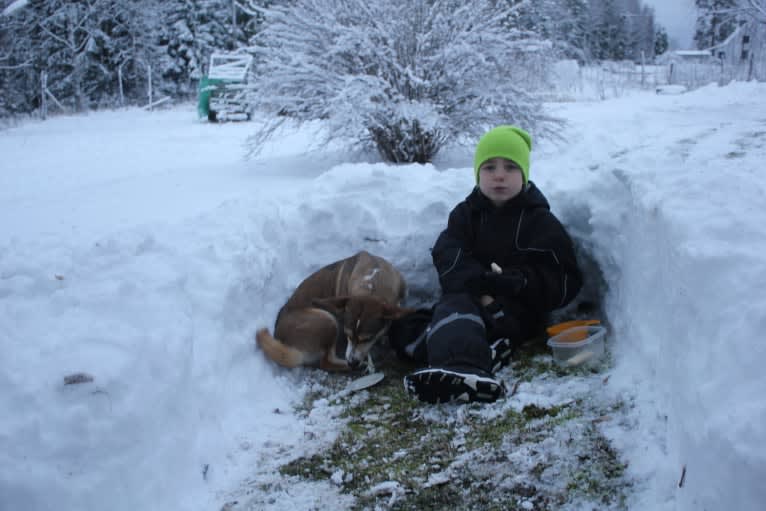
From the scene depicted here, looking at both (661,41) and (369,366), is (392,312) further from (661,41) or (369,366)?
(661,41)

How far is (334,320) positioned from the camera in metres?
4.16

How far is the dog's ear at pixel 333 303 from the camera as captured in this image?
13.5 feet

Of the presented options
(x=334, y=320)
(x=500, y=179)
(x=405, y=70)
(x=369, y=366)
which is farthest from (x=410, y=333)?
(x=405, y=70)

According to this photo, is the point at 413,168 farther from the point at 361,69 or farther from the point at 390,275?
the point at 361,69

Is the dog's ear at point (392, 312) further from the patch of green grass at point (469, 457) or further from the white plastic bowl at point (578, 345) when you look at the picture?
the white plastic bowl at point (578, 345)

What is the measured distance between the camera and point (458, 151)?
381 inches

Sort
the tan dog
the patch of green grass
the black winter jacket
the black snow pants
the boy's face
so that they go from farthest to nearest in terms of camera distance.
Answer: the boy's face, the black winter jacket, the tan dog, the black snow pants, the patch of green grass

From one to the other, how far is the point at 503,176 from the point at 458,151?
5.52m

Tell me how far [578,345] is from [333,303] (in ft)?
5.26

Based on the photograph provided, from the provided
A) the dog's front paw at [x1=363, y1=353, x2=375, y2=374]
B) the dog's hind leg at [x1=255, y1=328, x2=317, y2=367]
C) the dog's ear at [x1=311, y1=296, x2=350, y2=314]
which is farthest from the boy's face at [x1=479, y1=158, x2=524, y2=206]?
the dog's hind leg at [x1=255, y1=328, x2=317, y2=367]

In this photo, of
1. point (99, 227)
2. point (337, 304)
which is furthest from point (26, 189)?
point (337, 304)

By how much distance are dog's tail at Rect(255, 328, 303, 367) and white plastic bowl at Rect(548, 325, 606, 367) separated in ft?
5.39

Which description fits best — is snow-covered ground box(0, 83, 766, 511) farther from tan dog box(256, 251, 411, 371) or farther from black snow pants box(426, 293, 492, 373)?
black snow pants box(426, 293, 492, 373)

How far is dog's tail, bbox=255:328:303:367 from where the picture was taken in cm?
390
